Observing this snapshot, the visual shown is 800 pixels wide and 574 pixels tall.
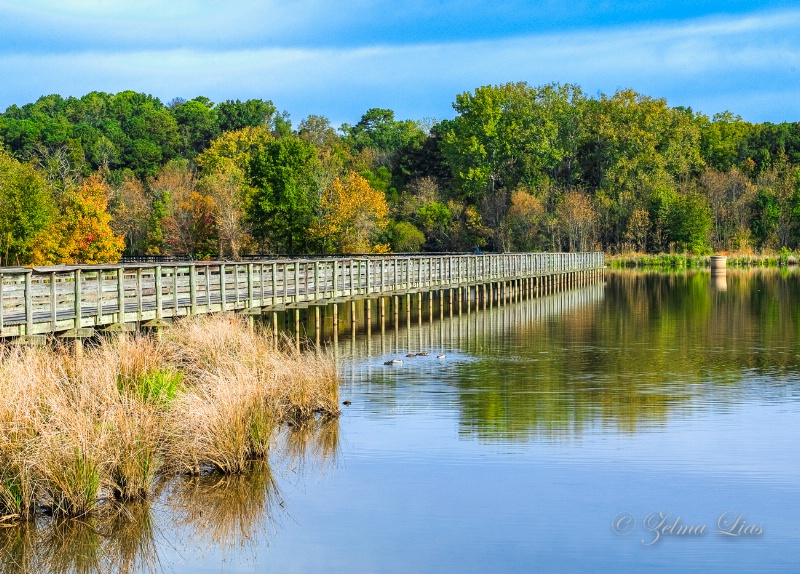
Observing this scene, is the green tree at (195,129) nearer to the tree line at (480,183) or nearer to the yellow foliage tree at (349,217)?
the tree line at (480,183)

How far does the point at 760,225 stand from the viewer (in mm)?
105938

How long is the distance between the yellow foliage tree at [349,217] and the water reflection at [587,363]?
25658 mm

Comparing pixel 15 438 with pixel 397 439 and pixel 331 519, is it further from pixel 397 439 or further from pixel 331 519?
pixel 397 439

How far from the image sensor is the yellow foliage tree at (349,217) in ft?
255

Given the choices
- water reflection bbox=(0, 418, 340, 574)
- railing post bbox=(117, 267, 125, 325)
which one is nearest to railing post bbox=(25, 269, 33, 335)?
railing post bbox=(117, 267, 125, 325)

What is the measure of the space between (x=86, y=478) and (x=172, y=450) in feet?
7.01

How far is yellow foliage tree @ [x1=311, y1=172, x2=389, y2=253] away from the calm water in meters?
48.5

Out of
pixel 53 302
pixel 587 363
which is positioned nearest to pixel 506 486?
pixel 53 302

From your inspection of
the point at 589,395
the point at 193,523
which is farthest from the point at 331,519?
the point at 589,395

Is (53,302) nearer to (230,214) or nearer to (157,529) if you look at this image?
(157,529)

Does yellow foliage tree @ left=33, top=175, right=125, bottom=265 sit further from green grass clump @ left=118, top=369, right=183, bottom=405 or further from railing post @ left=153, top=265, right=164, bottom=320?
green grass clump @ left=118, top=369, right=183, bottom=405

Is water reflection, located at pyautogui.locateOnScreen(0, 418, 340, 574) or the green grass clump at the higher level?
the green grass clump

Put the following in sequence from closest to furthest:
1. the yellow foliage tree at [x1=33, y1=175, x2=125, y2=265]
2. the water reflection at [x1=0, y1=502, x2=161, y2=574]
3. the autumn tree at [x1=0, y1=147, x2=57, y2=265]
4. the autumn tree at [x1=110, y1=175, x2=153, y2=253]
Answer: the water reflection at [x1=0, y1=502, x2=161, y2=574]
the autumn tree at [x1=0, y1=147, x2=57, y2=265]
the yellow foliage tree at [x1=33, y1=175, x2=125, y2=265]
the autumn tree at [x1=110, y1=175, x2=153, y2=253]

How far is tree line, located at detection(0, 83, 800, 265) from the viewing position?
80438 mm
